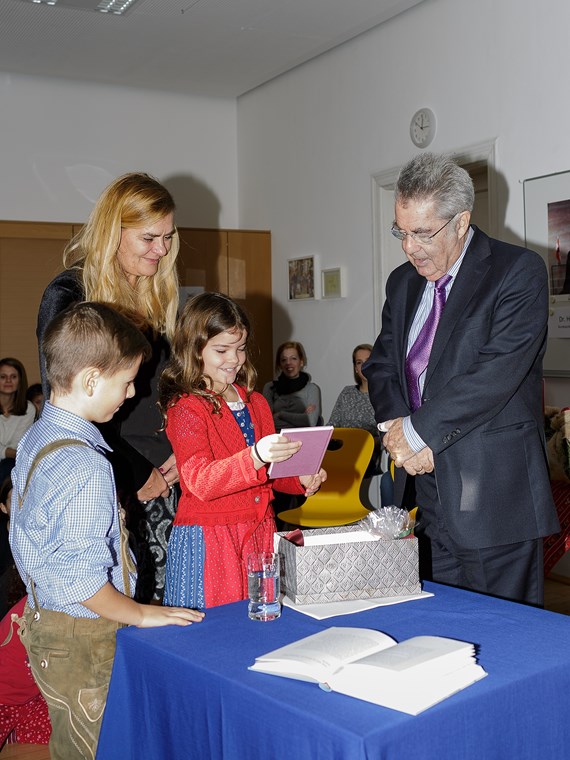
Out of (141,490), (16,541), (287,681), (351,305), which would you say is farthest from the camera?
(351,305)

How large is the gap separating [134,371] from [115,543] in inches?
14.3

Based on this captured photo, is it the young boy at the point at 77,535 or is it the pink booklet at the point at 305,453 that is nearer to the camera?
the young boy at the point at 77,535

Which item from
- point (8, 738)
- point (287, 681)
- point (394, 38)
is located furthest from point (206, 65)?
point (287, 681)

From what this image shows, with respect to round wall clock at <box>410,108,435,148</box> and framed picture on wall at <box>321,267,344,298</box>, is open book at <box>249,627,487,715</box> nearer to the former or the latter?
round wall clock at <box>410,108,435,148</box>

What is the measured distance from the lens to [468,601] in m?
1.81

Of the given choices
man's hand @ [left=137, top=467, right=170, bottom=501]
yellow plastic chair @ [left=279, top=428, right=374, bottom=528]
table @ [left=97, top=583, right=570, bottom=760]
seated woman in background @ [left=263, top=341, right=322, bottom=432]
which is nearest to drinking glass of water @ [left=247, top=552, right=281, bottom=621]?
table @ [left=97, top=583, right=570, bottom=760]

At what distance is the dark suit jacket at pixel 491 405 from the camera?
2254mm

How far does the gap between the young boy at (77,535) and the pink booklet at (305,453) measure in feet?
1.27

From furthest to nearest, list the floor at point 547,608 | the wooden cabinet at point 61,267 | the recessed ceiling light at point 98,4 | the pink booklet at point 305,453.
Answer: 1. the wooden cabinet at point 61,267
2. the recessed ceiling light at point 98,4
3. the floor at point 547,608
4. the pink booklet at point 305,453

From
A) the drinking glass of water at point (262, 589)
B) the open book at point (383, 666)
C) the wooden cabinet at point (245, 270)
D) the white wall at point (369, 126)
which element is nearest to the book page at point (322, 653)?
the open book at point (383, 666)

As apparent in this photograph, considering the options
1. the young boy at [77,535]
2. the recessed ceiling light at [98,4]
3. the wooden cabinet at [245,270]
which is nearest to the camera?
the young boy at [77,535]

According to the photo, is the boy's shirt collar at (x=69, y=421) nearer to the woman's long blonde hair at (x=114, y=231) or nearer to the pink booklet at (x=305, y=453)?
the pink booklet at (x=305, y=453)

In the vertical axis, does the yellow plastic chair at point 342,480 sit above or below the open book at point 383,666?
below

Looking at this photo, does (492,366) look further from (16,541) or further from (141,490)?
(16,541)
